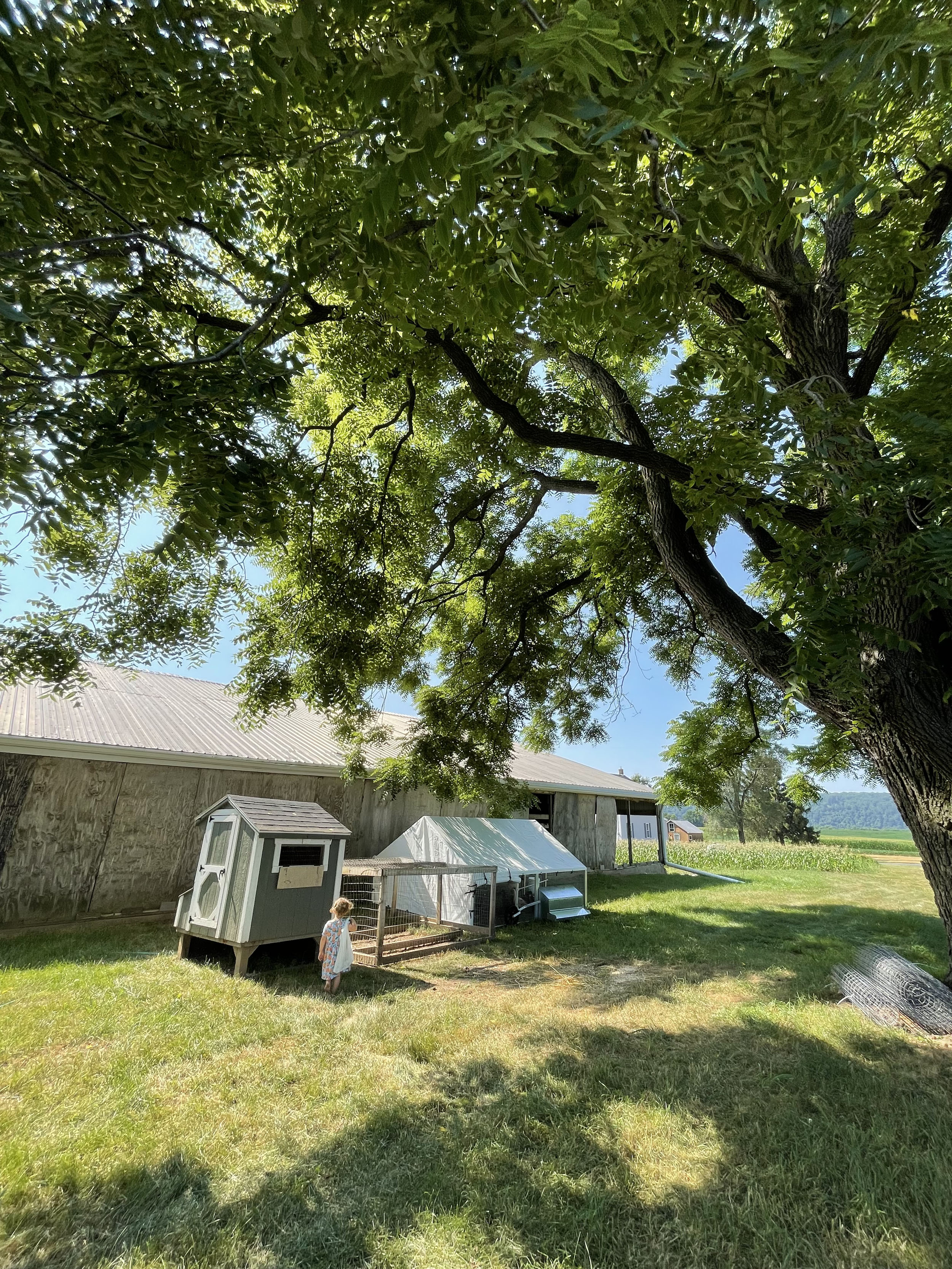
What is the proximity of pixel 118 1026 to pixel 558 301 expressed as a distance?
25.2 ft

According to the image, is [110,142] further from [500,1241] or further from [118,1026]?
[118,1026]

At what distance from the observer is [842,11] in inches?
60.2

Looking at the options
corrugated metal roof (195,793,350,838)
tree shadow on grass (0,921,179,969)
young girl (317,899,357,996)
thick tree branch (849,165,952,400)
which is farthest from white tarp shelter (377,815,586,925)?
thick tree branch (849,165,952,400)

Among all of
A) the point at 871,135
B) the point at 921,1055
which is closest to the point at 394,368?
the point at 871,135

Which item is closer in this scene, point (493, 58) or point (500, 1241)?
point (493, 58)

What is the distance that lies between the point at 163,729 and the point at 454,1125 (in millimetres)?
11073

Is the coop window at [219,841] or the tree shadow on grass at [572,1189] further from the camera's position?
the coop window at [219,841]

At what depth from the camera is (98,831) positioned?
10859 millimetres

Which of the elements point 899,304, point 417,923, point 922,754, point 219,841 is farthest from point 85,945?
point 899,304

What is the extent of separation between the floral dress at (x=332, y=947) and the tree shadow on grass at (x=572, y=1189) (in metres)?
2.72

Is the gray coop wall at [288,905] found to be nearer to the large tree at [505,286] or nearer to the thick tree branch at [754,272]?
the large tree at [505,286]

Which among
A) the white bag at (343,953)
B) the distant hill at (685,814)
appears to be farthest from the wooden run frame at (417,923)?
the distant hill at (685,814)

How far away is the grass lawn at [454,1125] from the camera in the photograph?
121 inches

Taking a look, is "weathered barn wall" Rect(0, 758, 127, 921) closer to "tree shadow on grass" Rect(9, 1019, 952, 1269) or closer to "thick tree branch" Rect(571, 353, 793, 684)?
"tree shadow on grass" Rect(9, 1019, 952, 1269)
